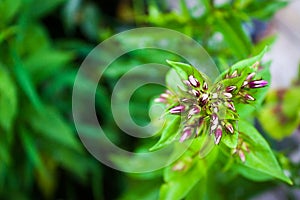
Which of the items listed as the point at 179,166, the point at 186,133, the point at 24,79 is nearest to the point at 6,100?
the point at 24,79

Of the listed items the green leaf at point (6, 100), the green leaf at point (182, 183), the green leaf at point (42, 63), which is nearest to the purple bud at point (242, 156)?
the green leaf at point (182, 183)

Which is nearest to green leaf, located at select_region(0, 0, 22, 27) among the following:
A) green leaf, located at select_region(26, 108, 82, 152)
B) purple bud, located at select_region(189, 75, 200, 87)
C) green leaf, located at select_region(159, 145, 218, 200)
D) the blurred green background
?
the blurred green background

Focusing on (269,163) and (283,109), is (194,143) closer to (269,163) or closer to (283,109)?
(269,163)

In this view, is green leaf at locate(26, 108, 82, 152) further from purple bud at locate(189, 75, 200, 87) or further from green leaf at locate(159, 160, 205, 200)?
purple bud at locate(189, 75, 200, 87)

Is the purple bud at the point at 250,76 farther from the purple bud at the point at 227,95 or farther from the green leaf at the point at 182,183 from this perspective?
the green leaf at the point at 182,183

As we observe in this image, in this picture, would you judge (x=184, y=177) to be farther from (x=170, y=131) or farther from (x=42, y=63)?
(x=42, y=63)

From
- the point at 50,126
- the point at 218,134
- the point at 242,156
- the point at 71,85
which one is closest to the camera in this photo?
the point at 218,134

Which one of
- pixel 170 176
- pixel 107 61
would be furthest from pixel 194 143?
pixel 107 61
